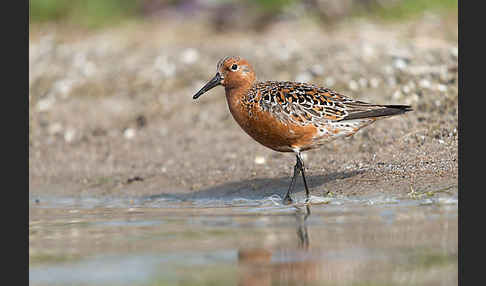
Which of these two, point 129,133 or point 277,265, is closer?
point 277,265

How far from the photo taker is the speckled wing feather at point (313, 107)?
8.57 m

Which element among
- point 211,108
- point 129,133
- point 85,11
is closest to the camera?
point 129,133

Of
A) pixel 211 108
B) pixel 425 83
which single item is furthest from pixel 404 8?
pixel 211 108

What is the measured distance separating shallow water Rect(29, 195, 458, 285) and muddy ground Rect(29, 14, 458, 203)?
3.22 ft

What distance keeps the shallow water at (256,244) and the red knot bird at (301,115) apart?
25.5 inches

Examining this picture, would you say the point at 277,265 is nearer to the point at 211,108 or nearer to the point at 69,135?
the point at 211,108

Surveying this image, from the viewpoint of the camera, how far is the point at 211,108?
41.6 ft

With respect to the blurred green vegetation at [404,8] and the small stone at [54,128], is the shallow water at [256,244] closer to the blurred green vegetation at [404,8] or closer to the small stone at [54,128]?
the small stone at [54,128]

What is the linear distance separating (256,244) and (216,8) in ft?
32.1

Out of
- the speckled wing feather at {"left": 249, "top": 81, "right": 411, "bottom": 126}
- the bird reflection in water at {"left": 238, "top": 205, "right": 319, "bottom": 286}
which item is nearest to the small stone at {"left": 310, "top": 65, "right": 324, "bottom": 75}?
the speckled wing feather at {"left": 249, "top": 81, "right": 411, "bottom": 126}

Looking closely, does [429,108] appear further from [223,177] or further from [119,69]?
[119,69]

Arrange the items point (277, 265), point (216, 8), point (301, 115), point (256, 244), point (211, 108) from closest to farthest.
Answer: point (277, 265) < point (256, 244) < point (301, 115) < point (211, 108) < point (216, 8)

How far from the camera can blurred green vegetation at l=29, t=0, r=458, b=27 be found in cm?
1492

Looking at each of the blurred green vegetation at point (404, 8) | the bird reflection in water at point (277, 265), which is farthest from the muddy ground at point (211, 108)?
the bird reflection in water at point (277, 265)
